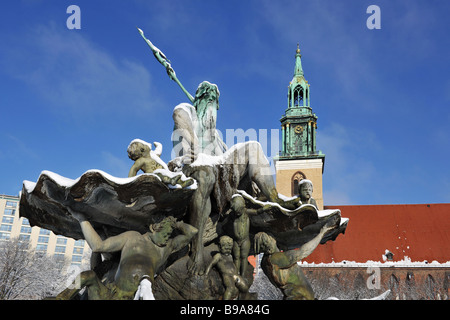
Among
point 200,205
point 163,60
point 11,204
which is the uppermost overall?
point 11,204

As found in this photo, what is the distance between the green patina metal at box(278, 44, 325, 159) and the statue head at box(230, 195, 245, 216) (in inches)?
1661

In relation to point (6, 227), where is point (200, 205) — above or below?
below

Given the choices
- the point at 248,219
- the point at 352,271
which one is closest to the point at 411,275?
the point at 352,271

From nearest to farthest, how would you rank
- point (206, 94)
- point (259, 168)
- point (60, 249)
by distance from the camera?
point (259, 168) < point (206, 94) < point (60, 249)

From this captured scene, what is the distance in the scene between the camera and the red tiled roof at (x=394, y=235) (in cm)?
3653

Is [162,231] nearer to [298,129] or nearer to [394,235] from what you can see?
[394,235]

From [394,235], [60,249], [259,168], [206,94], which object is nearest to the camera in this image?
[259,168]

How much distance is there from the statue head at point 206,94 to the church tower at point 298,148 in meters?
38.9

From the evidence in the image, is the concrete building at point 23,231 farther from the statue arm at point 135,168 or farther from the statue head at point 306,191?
the statue head at point 306,191

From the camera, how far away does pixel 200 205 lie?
529 centimetres

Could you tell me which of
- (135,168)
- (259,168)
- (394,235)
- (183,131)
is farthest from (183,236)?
(394,235)

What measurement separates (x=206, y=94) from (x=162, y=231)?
2.20m

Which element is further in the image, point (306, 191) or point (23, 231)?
point (23, 231)
